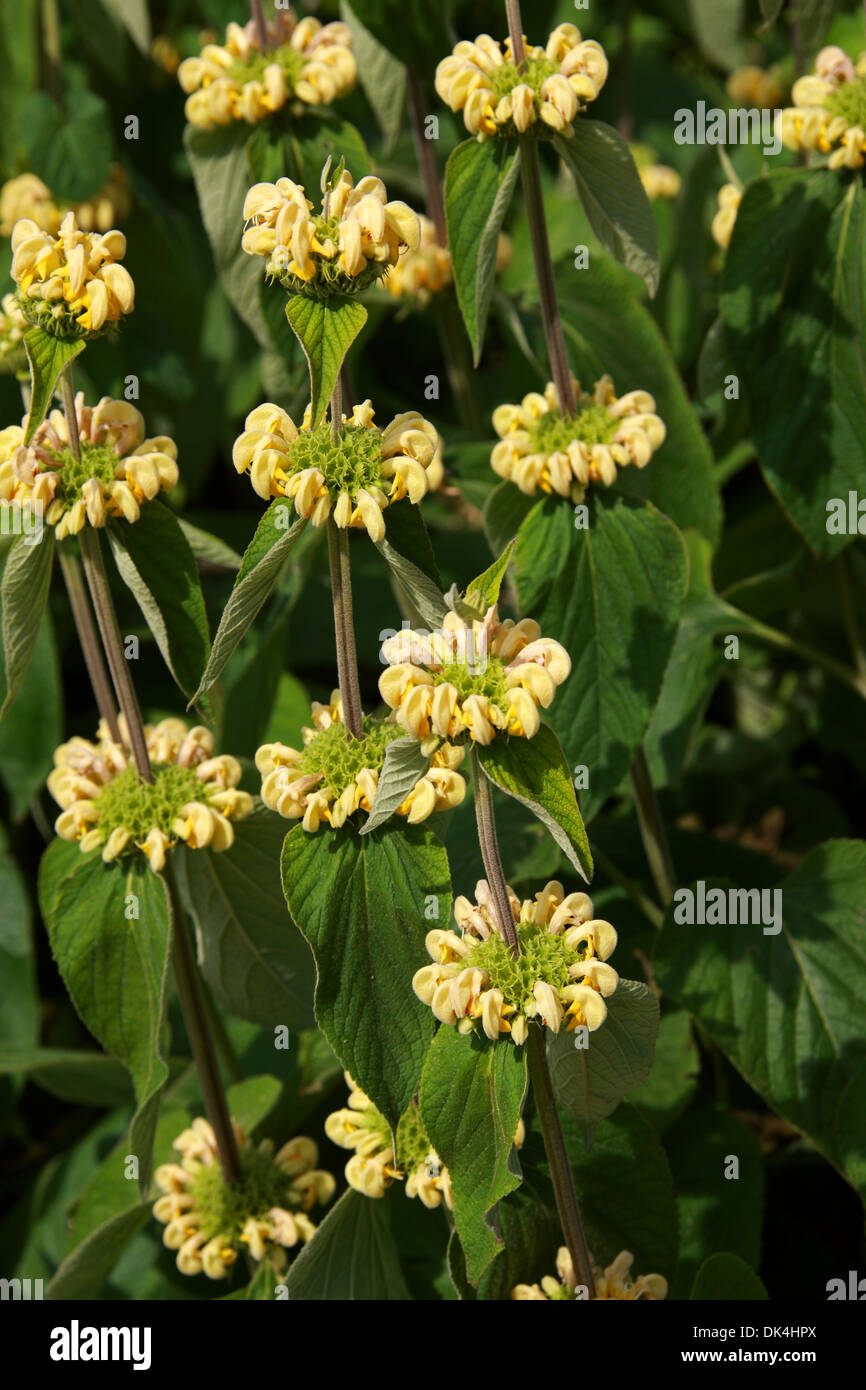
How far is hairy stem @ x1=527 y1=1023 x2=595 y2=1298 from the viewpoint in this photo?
0.88 metres

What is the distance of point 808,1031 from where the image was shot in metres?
1.18

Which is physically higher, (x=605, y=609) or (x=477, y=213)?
(x=477, y=213)

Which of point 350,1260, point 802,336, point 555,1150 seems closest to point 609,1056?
point 555,1150

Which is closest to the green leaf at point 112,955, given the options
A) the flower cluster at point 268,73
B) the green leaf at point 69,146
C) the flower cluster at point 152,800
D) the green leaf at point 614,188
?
the flower cluster at point 152,800

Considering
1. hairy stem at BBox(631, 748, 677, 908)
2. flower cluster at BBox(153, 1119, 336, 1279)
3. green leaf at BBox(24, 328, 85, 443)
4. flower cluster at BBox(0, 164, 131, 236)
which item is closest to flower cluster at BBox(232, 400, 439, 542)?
green leaf at BBox(24, 328, 85, 443)

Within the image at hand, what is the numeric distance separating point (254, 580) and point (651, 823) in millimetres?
557

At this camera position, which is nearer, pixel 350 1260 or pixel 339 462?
pixel 339 462

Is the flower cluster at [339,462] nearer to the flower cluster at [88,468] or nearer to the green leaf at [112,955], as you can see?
the flower cluster at [88,468]

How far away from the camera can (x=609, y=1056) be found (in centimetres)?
89

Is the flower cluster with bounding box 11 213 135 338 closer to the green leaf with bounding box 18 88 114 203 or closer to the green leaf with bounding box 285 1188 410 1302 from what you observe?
the green leaf with bounding box 285 1188 410 1302

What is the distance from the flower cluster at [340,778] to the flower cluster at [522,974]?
70 millimetres

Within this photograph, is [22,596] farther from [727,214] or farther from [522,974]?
[727,214]

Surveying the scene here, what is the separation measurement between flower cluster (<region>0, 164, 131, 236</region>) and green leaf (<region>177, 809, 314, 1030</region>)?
760 mm
